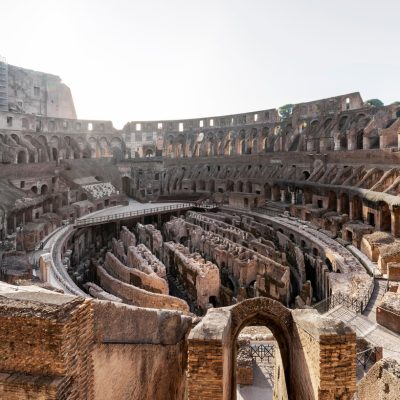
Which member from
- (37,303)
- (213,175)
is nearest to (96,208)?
(213,175)

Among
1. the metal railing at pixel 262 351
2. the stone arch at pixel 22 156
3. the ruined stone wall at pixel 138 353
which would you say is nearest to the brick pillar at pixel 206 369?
the ruined stone wall at pixel 138 353

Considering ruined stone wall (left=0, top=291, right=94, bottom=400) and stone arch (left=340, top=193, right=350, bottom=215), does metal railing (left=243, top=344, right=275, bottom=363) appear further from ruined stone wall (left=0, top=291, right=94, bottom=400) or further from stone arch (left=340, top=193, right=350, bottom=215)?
stone arch (left=340, top=193, right=350, bottom=215)

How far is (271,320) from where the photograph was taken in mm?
8633

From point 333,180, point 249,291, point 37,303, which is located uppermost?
point 333,180

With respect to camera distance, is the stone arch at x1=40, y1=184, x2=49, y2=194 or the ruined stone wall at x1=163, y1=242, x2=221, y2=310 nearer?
the ruined stone wall at x1=163, y1=242, x2=221, y2=310

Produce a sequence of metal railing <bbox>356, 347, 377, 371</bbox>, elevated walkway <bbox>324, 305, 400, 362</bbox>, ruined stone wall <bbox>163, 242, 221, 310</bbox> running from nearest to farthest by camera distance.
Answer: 1. metal railing <bbox>356, 347, 377, 371</bbox>
2. elevated walkway <bbox>324, 305, 400, 362</bbox>
3. ruined stone wall <bbox>163, 242, 221, 310</bbox>

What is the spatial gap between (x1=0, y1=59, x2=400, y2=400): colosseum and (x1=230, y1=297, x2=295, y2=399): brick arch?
31 millimetres

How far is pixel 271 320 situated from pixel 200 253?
19103mm

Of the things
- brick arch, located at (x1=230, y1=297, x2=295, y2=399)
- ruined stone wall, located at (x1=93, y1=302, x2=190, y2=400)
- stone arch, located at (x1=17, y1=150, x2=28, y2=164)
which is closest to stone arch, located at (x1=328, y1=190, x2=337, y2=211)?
brick arch, located at (x1=230, y1=297, x2=295, y2=399)

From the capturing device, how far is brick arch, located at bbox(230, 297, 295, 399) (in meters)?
8.43

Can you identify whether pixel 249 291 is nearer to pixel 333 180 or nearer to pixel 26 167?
pixel 333 180

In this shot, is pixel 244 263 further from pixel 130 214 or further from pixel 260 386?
pixel 130 214

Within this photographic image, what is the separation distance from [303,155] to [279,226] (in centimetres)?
1190

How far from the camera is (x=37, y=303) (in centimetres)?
546
